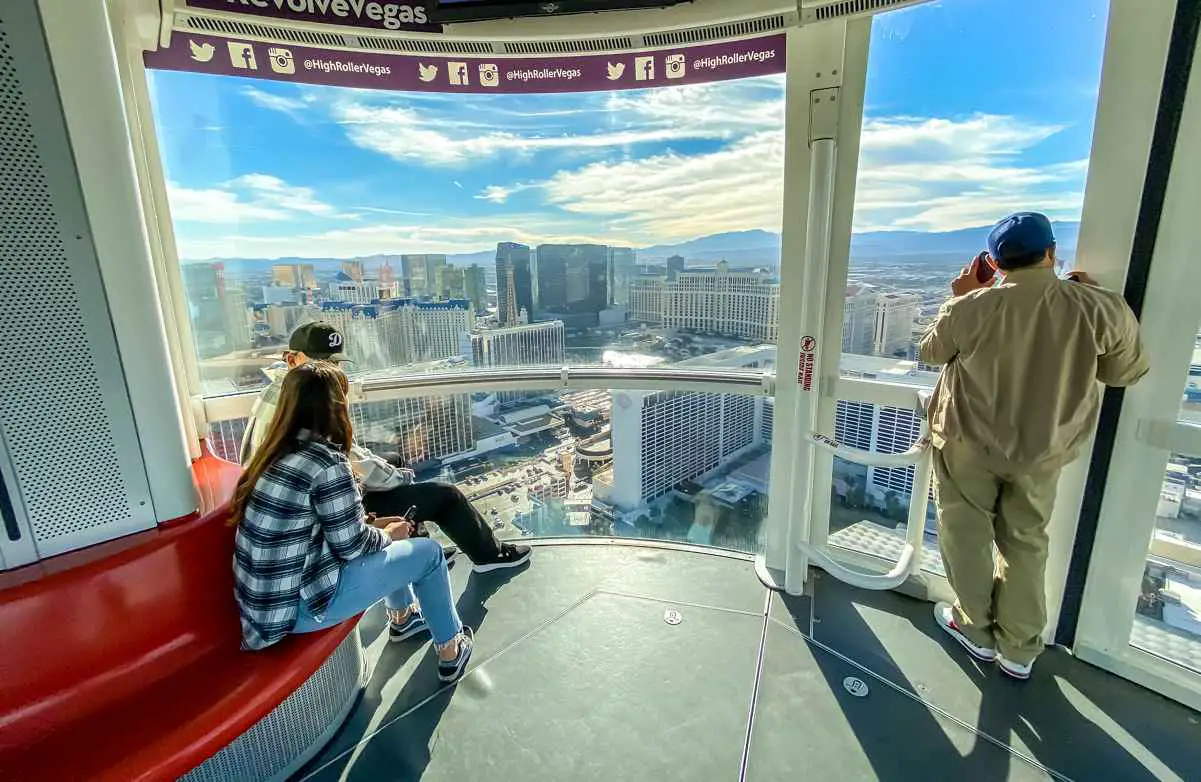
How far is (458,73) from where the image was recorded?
2.57 meters

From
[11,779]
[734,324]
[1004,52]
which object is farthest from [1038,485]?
[11,779]

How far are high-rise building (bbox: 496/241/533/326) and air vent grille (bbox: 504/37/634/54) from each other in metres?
0.87

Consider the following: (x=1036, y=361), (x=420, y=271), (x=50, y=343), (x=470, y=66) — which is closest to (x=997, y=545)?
(x=1036, y=361)

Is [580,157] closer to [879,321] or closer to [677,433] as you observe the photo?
[677,433]

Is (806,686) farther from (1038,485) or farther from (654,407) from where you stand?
(654,407)

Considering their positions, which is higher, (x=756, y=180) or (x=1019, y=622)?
(x=756, y=180)

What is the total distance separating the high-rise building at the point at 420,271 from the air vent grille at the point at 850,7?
197 cm

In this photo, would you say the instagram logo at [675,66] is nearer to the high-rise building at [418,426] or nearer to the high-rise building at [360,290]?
the high-rise building at [360,290]

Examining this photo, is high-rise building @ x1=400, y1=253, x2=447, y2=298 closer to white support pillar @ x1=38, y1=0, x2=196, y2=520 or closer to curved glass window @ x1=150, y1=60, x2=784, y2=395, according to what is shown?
curved glass window @ x1=150, y1=60, x2=784, y2=395

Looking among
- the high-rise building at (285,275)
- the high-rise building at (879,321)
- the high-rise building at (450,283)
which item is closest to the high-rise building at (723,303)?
the high-rise building at (879,321)

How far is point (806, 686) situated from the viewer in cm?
206

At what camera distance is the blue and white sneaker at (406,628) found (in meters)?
2.35

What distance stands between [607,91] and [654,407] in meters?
1.56

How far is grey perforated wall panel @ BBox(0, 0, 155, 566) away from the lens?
1.38 m
